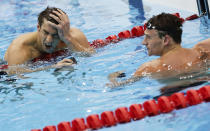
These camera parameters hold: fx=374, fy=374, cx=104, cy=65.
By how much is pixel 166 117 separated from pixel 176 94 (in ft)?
0.72

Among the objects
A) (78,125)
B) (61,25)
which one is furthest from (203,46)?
(61,25)

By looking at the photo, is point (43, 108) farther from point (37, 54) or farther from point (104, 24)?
point (104, 24)

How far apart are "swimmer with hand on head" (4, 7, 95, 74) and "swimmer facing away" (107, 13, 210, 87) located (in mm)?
1096

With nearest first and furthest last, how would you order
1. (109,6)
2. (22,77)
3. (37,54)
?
(22,77)
(37,54)
(109,6)

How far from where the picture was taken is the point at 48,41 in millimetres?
4441

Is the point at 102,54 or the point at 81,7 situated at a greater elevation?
the point at 81,7

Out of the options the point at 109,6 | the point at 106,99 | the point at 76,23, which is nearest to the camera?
the point at 106,99

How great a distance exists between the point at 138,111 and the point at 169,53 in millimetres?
785

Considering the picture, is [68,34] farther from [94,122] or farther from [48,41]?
[94,122]

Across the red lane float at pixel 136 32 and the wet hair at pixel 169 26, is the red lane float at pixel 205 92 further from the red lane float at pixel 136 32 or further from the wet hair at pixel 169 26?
the red lane float at pixel 136 32

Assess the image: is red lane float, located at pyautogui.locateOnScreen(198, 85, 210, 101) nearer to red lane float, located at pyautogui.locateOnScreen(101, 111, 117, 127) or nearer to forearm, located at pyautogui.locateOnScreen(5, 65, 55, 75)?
red lane float, located at pyautogui.locateOnScreen(101, 111, 117, 127)

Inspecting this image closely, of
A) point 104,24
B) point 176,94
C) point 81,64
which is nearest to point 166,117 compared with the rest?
point 176,94

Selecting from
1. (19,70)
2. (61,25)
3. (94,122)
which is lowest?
(94,122)

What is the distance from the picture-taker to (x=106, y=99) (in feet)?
12.0
